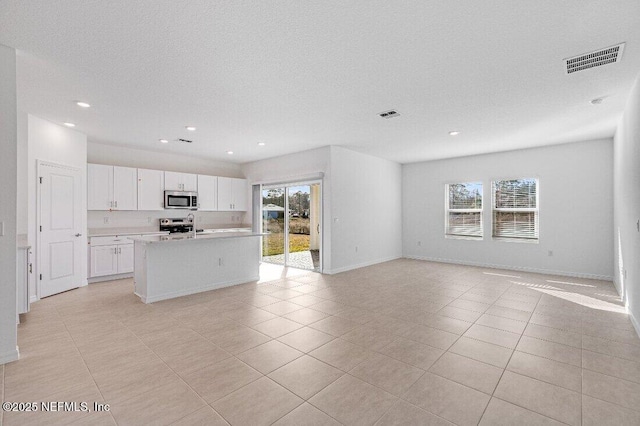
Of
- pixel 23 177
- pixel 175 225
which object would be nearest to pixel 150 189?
pixel 175 225

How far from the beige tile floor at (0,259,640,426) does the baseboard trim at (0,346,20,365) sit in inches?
3.0

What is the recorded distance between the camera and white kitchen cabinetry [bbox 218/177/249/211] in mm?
7852

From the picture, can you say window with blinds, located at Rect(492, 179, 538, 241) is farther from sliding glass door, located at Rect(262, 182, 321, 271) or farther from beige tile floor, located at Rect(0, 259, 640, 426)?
sliding glass door, located at Rect(262, 182, 321, 271)

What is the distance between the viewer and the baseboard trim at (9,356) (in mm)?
2609

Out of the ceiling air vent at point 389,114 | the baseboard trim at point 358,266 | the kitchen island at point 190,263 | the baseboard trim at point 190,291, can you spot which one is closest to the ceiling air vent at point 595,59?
the ceiling air vent at point 389,114

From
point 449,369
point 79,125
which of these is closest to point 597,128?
point 449,369

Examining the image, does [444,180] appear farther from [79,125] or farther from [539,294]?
[79,125]

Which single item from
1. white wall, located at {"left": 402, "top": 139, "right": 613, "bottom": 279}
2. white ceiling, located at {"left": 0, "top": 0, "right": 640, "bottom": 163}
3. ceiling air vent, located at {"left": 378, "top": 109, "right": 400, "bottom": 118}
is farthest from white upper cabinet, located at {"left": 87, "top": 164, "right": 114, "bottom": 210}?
white wall, located at {"left": 402, "top": 139, "right": 613, "bottom": 279}

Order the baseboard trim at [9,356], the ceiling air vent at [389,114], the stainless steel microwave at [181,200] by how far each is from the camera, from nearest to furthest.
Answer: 1. the baseboard trim at [9,356]
2. the ceiling air vent at [389,114]
3. the stainless steel microwave at [181,200]

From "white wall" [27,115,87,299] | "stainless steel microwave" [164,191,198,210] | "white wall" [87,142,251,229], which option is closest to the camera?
"white wall" [27,115,87,299]

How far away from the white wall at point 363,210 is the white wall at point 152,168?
9.85 feet

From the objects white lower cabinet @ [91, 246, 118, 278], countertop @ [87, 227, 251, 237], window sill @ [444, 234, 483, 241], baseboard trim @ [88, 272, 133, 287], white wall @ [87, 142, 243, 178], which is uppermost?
white wall @ [87, 142, 243, 178]

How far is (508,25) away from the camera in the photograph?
2301mm

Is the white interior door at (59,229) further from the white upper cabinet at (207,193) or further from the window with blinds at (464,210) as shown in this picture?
the window with blinds at (464,210)
